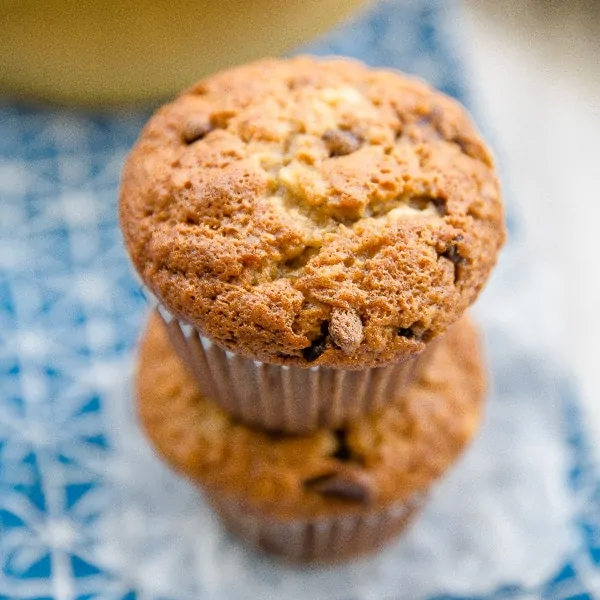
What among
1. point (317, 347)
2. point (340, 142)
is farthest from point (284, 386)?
point (340, 142)

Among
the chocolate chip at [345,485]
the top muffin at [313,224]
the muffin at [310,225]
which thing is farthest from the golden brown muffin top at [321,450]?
the top muffin at [313,224]

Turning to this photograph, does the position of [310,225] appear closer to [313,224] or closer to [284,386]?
[313,224]

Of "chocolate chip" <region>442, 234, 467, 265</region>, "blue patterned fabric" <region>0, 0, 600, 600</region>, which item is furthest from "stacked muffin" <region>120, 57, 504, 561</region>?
"blue patterned fabric" <region>0, 0, 600, 600</region>

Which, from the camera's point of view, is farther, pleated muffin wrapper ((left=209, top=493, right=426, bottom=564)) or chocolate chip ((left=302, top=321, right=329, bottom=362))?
pleated muffin wrapper ((left=209, top=493, right=426, bottom=564))

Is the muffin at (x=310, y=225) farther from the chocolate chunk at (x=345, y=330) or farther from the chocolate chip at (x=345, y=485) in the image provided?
the chocolate chip at (x=345, y=485)

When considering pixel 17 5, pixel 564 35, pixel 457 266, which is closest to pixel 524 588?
pixel 457 266

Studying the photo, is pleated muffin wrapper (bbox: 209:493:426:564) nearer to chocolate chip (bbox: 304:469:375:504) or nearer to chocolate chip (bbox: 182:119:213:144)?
chocolate chip (bbox: 304:469:375:504)

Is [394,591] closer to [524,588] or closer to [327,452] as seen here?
[524,588]
